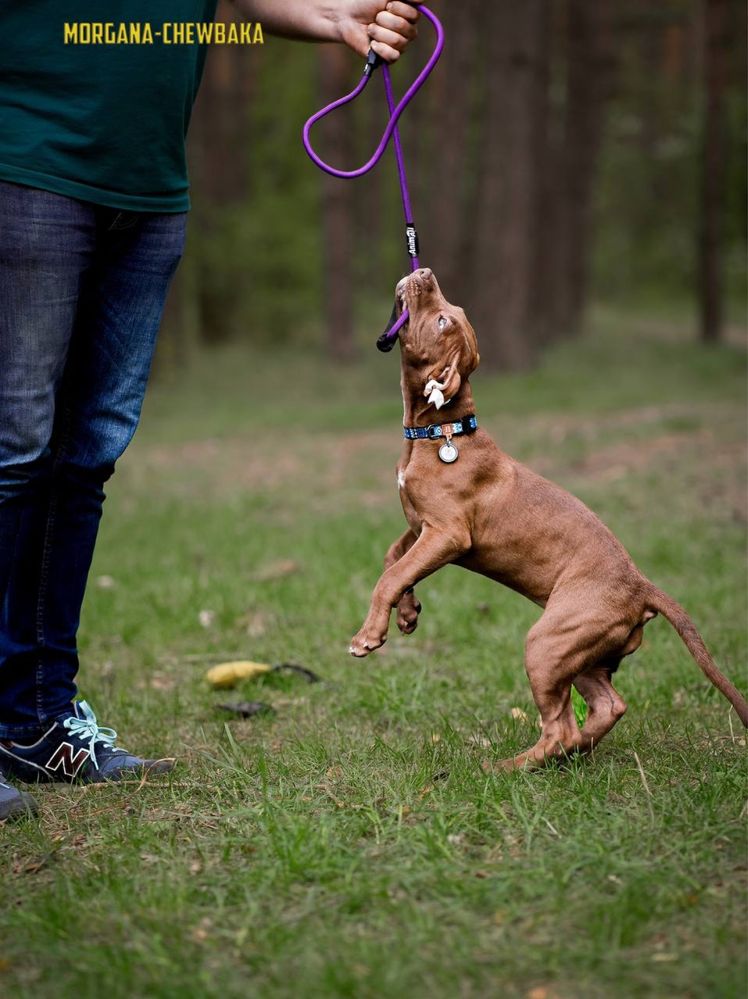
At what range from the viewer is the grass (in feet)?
8.22

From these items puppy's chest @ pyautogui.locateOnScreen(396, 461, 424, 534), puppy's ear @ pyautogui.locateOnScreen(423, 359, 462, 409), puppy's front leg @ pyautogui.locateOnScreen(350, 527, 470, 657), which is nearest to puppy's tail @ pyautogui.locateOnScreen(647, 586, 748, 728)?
puppy's front leg @ pyautogui.locateOnScreen(350, 527, 470, 657)

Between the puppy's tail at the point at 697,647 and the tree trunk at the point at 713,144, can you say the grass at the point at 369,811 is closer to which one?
the puppy's tail at the point at 697,647

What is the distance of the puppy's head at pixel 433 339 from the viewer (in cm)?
330

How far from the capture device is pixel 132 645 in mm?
5516

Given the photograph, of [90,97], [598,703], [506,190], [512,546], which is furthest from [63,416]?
[506,190]

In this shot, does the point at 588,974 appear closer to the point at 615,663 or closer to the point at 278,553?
the point at 615,663

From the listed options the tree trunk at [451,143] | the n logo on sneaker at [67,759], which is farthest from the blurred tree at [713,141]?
the n logo on sneaker at [67,759]

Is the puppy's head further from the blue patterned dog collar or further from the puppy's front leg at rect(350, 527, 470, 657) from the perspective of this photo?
the puppy's front leg at rect(350, 527, 470, 657)

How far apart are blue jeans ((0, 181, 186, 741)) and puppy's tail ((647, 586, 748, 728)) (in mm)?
1695

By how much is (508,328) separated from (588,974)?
1425 cm

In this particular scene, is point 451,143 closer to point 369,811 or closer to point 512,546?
point 512,546

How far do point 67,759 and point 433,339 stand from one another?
1712mm

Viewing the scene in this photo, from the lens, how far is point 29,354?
3350mm

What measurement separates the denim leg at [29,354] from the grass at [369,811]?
70 cm
